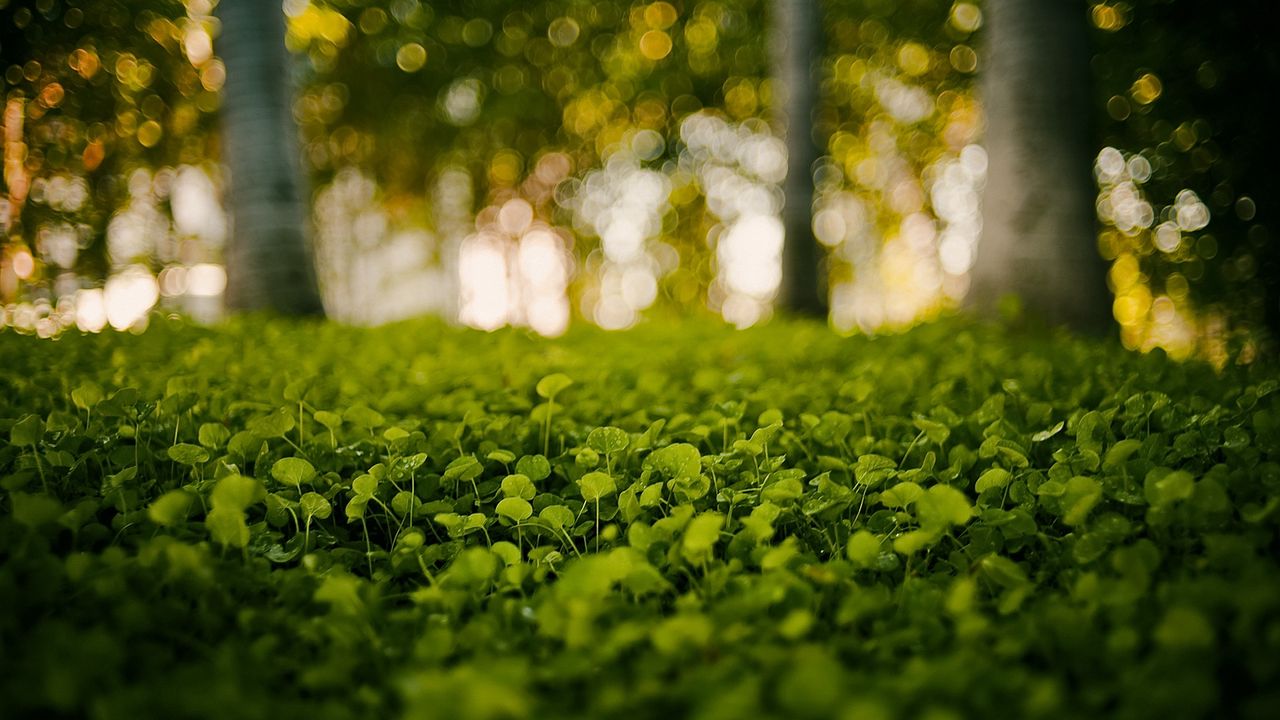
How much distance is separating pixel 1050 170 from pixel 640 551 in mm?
4215

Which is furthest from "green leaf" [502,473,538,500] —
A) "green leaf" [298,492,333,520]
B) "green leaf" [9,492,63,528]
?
Answer: "green leaf" [9,492,63,528]

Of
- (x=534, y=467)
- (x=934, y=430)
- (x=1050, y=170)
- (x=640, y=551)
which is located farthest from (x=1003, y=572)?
(x=1050, y=170)

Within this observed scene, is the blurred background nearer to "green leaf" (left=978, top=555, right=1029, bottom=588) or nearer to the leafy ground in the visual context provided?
the leafy ground

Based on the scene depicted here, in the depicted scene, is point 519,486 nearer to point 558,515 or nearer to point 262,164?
point 558,515

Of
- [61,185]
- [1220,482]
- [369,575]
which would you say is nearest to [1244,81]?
[1220,482]

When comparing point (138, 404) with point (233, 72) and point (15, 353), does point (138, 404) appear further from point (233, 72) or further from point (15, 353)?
point (233, 72)

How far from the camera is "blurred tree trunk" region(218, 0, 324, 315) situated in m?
5.14

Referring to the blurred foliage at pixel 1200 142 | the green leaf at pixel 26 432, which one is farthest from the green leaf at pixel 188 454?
the blurred foliage at pixel 1200 142

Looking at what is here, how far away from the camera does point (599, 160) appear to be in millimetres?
15188

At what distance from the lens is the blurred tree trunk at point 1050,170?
168 inches

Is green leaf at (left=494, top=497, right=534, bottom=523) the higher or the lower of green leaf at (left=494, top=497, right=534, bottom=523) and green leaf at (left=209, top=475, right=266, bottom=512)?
the lower

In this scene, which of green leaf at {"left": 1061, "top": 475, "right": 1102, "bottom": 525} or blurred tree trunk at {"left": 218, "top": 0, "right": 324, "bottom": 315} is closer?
green leaf at {"left": 1061, "top": 475, "right": 1102, "bottom": 525}

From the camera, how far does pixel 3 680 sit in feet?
3.43

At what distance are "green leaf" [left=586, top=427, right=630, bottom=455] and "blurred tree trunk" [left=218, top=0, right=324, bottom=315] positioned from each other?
14.3 feet
